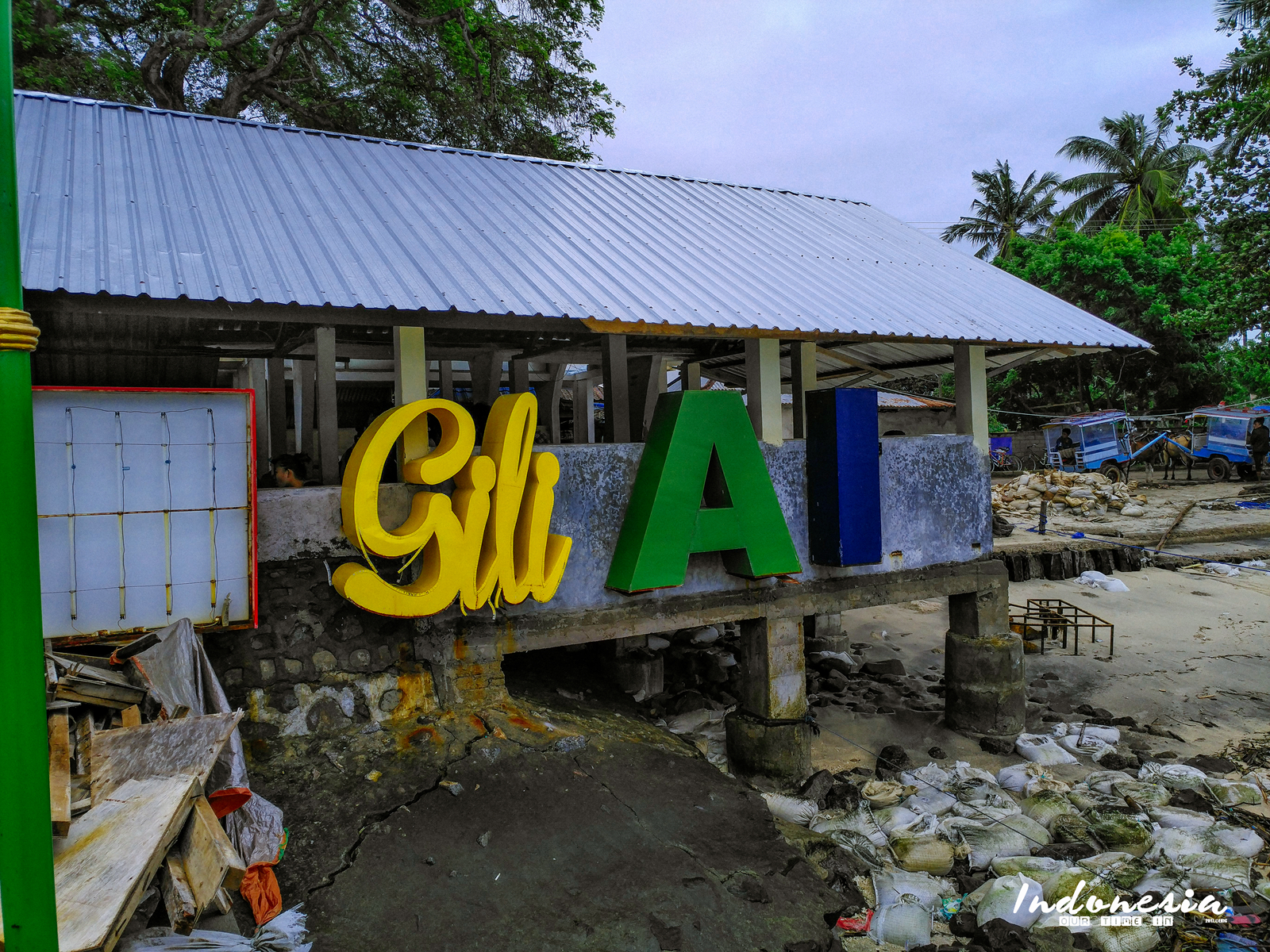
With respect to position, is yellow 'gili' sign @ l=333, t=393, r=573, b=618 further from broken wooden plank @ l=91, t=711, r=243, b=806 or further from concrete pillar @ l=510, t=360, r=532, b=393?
concrete pillar @ l=510, t=360, r=532, b=393

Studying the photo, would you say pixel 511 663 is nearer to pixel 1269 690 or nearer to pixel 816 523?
pixel 816 523

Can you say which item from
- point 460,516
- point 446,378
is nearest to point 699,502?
point 460,516

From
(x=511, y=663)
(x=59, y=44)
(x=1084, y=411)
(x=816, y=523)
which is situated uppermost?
(x=59, y=44)

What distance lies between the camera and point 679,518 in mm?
6883

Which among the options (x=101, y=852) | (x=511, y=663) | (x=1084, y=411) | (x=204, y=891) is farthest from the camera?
(x=1084, y=411)

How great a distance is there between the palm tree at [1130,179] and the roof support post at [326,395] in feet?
107

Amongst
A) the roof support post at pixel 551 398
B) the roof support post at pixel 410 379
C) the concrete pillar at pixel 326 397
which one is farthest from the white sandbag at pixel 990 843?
the roof support post at pixel 551 398

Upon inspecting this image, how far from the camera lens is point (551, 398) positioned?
512 inches

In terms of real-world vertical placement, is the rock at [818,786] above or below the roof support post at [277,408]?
below

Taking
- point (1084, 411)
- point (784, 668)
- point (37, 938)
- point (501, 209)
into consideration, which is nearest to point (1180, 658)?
point (784, 668)

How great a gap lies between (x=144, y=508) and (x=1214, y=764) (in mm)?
9950

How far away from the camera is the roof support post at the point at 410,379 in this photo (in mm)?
6098

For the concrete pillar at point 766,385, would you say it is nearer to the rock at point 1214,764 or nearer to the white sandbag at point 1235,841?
the white sandbag at point 1235,841

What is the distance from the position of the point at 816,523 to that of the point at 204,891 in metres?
5.68
